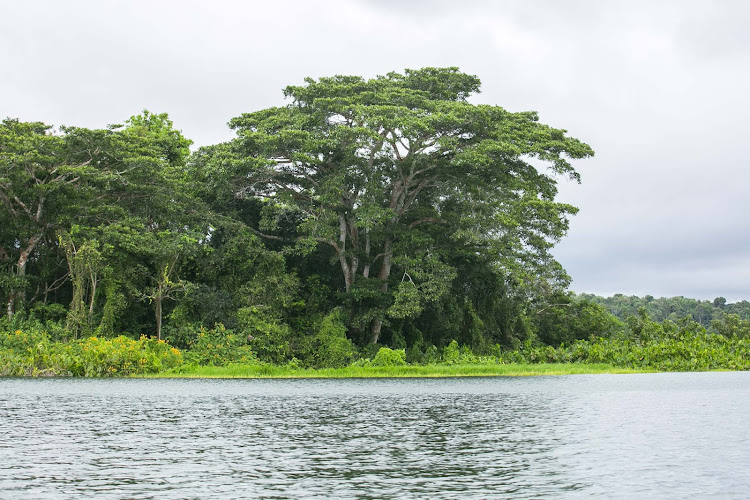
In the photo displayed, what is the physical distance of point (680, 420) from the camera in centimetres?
1366

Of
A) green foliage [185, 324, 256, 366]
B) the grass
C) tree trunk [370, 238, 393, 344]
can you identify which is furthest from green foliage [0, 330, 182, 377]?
tree trunk [370, 238, 393, 344]

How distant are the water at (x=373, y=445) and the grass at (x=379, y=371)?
8173mm

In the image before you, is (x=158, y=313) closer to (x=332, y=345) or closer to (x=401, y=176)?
(x=332, y=345)

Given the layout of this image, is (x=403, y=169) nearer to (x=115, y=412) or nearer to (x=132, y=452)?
(x=115, y=412)

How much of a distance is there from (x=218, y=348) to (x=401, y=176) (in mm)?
11780

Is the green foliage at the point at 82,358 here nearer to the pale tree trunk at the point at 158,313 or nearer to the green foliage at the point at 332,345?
the pale tree trunk at the point at 158,313

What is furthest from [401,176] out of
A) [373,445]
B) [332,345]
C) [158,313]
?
[373,445]

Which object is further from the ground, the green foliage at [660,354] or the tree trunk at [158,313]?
the tree trunk at [158,313]

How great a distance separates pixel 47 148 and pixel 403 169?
1606 centimetres

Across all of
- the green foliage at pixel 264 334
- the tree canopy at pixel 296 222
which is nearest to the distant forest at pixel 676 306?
the tree canopy at pixel 296 222

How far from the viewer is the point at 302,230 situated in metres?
33.6

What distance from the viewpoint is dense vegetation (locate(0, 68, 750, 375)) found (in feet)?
105

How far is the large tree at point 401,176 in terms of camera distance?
3294cm

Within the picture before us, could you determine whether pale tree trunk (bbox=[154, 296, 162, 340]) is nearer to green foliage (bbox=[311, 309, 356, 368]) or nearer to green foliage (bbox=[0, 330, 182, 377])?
green foliage (bbox=[0, 330, 182, 377])
